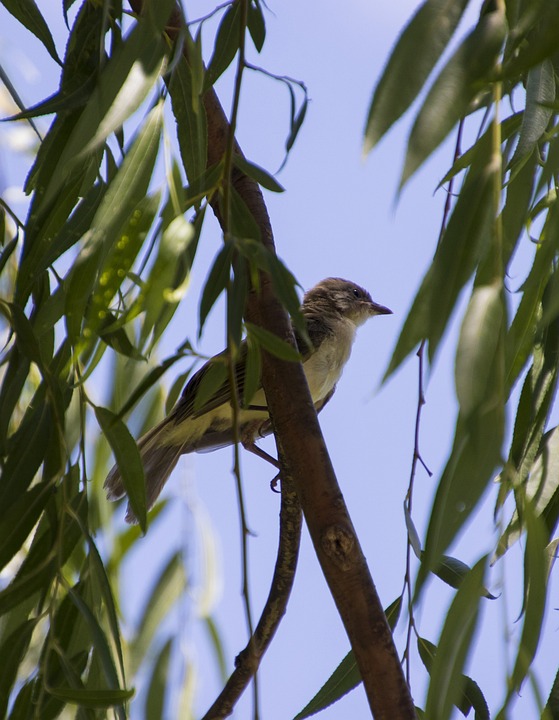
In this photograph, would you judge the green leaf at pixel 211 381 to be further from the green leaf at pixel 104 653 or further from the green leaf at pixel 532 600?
the green leaf at pixel 532 600

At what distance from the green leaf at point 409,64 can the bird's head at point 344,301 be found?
12.2 feet

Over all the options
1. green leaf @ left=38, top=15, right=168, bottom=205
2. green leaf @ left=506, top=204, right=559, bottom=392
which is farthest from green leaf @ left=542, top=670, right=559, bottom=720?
green leaf @ left=38, top=15, right=168, bottom=205

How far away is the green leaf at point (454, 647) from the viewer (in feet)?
3.65

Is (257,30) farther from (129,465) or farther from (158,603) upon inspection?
(158,603)

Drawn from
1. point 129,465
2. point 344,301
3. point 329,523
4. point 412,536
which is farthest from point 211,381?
point 344,301

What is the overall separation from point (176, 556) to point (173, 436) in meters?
1.97

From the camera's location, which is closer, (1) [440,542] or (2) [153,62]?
(1) [440,542]

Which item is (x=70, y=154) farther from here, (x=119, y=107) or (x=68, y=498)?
(x=68, y=498)

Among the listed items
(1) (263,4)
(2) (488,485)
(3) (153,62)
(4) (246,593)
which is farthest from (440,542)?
(1) (263,4)

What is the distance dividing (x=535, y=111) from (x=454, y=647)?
33.3 inches

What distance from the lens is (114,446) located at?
1590mm

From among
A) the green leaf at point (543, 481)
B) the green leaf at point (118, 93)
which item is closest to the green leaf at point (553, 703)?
the green leaf at point (543, 481)

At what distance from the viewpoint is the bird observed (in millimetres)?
3492

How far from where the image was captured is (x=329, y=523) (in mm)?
1755
